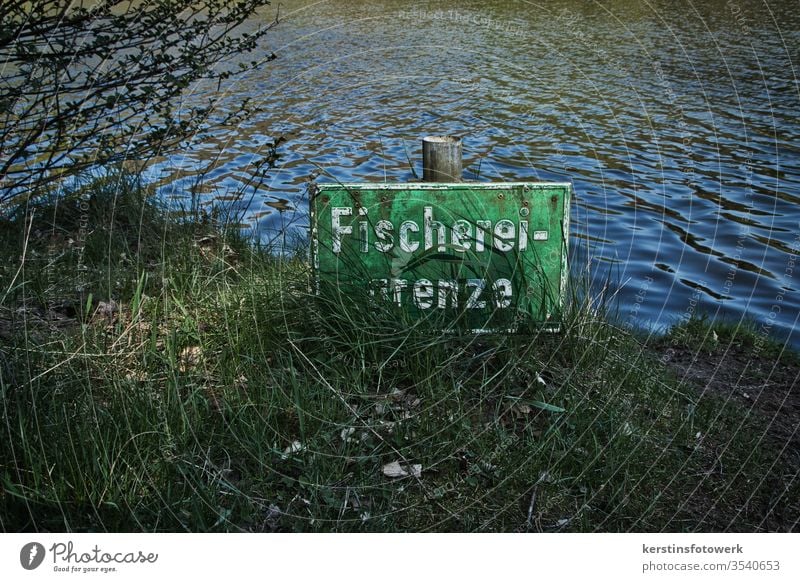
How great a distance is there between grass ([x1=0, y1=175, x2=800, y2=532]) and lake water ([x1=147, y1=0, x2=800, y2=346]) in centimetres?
90

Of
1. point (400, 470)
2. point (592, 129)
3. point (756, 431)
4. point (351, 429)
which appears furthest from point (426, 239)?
point (592, 129)

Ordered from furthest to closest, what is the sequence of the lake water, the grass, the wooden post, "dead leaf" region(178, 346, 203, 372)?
the lake water
the wooden post
"dead leaf" region(178, 346, 203, 372)
the grass

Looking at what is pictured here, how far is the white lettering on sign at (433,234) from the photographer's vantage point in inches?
164

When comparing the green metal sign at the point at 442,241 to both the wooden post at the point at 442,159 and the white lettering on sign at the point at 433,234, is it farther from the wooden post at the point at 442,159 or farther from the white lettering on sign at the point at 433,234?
the wooden post at the point at 442,159

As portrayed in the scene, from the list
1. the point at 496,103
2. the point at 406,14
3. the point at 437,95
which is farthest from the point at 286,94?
the point at 406,14

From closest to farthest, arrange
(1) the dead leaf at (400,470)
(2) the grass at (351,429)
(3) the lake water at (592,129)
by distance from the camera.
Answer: (2) the grass at (351,429), (1) the dead leaf at (400,470), (3) the lake water at (592,129)

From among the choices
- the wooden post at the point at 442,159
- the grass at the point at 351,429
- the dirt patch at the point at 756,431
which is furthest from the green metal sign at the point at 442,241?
the dirt patch at the point at 756,431

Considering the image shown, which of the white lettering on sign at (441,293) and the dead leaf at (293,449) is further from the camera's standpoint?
the white lettering on sign at (441,293)

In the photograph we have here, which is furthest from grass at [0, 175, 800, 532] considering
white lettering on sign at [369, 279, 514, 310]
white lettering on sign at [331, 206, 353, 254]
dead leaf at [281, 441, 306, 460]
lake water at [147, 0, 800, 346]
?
lake water at [147, 0, 800, 346]

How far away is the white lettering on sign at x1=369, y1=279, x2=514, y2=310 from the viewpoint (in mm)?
4051

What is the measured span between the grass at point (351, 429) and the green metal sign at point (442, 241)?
0.60ft

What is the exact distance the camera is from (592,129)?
412 inches

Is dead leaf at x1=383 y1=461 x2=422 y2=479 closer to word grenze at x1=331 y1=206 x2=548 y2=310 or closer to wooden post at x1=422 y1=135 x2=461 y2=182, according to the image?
word grenze at x1=331 y1=206 x2=548 y2=310

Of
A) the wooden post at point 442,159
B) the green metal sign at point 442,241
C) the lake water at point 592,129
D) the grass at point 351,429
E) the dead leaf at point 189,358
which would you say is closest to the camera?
the grass at point 351,429
